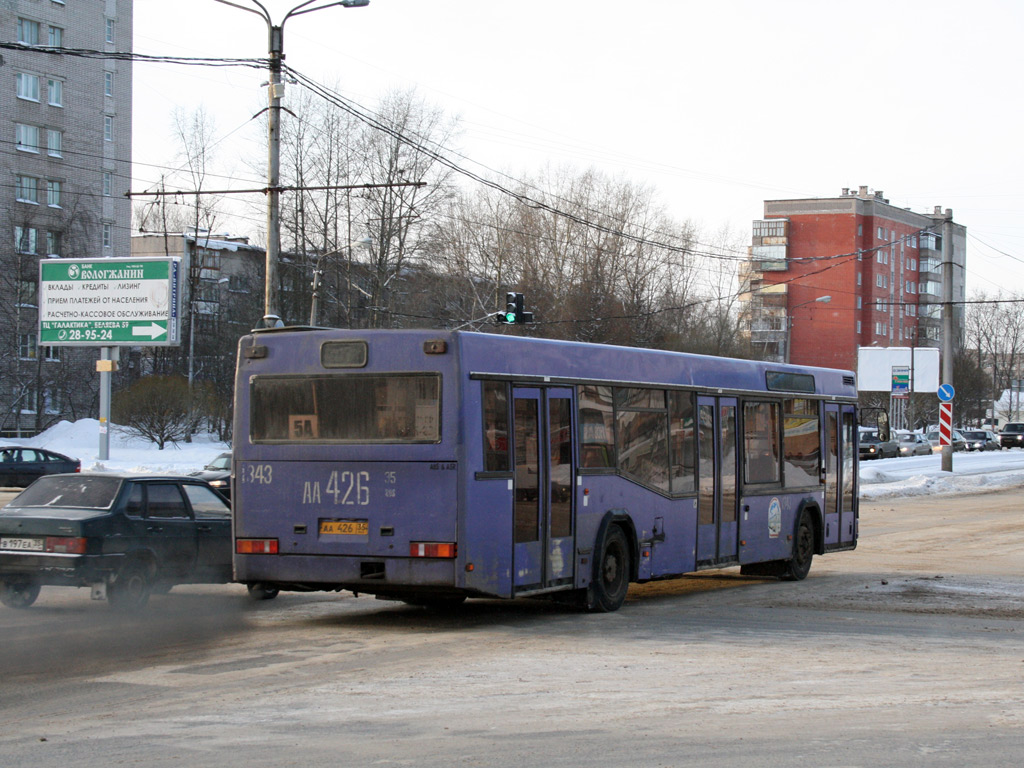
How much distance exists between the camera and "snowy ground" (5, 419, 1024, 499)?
1524 inches

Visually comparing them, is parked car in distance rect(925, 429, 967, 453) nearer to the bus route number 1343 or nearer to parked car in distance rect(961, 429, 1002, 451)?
parked car in distance rect(961, 429, 1002, 451)

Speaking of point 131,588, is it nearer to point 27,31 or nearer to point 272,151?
point 272,151

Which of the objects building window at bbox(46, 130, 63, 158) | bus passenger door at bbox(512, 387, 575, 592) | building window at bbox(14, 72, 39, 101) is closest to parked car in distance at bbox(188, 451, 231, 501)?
bus passenger door at bbox(512, 387, 575, 592)

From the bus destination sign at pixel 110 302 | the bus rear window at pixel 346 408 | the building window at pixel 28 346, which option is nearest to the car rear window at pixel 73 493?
the bus rear window at pixel 346 408

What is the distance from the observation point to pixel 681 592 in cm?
1456

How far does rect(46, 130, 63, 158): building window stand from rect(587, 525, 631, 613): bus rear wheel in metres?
58.8

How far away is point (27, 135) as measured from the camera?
63.2 meters

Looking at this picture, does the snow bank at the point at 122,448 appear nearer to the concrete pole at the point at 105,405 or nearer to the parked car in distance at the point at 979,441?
the concrete pole at the point at 105,405

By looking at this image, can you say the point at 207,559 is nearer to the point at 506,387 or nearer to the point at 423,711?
the point at 506,387

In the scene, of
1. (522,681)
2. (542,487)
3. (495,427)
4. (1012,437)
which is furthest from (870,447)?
(522,681)

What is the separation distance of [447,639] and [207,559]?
3.76m

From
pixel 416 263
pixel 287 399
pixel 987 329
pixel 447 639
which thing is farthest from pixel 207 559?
pixel 987 329

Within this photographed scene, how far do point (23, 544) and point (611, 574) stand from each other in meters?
5.63

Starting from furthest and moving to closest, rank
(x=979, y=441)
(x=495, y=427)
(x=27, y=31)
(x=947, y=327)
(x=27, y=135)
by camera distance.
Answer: (x=979, y=441) → (x=27, y=135) → (x=27, y=31) → (x=947, y=327) → (x=495, y=427)
